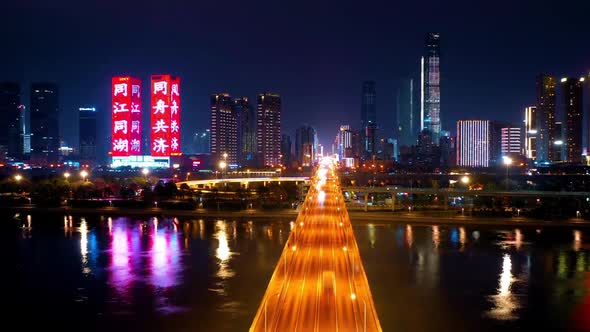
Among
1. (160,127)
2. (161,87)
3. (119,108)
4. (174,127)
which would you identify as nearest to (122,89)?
(119,108)

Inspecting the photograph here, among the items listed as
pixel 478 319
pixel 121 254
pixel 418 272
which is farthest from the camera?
pixel 121 254

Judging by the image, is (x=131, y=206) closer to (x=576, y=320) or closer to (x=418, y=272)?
(x=418, y=272)

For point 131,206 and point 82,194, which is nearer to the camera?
point 131,206

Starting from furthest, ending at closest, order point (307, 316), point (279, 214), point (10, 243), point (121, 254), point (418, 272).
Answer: point (279, 214) < point (10, 243) < point (121, 254) < point (418, 272) < point (307, 316)

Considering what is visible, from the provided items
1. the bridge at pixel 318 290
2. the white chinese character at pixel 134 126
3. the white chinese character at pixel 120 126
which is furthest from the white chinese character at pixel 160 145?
the bridge at pixel 318 290

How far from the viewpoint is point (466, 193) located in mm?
56062

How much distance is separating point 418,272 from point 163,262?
544 inches

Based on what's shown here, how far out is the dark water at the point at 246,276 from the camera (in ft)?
69.3

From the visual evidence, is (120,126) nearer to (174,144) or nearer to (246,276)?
(174,144)

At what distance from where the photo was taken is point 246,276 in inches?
1090

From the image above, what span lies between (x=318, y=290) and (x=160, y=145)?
248 feet

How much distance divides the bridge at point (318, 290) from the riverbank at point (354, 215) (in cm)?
1068

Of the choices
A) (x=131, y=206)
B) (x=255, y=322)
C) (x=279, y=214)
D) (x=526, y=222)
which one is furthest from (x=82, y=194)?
(x=255, y=322)

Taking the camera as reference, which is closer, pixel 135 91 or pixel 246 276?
pixel 246 276
